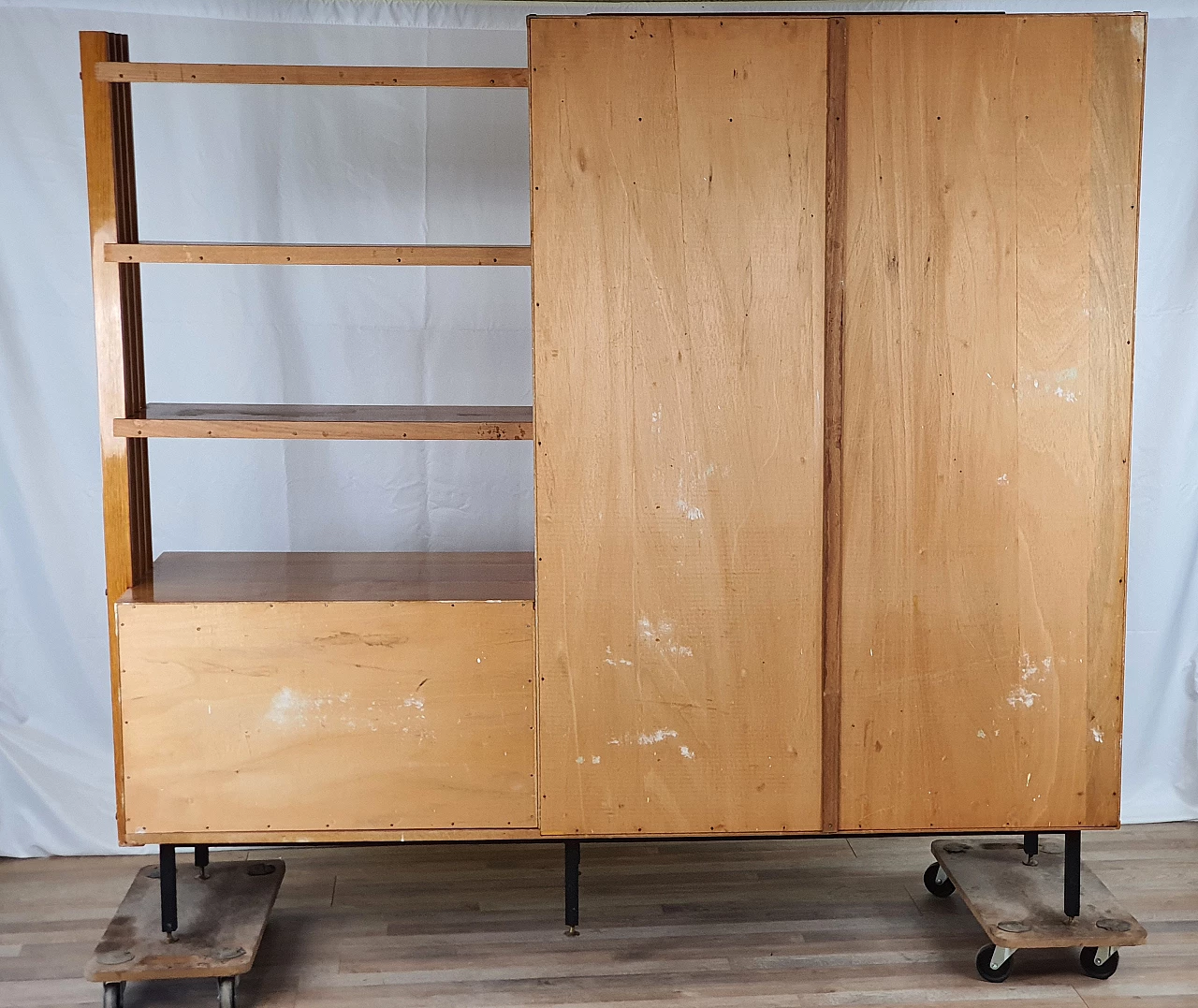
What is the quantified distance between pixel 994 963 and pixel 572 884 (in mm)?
933

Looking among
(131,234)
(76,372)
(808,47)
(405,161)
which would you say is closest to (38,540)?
(76,372)

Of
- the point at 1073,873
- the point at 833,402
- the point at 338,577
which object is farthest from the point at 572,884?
the point at 833,402

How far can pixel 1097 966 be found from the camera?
8.86ft

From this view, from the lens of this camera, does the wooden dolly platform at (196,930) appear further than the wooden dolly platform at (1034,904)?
No

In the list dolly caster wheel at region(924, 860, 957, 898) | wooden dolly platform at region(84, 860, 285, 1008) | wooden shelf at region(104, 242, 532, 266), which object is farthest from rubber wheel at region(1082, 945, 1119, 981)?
wooden shelf at region(104, 242, 532, 266)

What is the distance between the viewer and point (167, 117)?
3.17 metres

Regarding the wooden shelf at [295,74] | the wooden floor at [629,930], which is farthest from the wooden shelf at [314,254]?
the wooden floor at [629,930]

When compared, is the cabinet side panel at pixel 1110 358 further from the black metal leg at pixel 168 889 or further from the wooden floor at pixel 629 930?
the black metal leg at pixel 168 889

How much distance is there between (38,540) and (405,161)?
1386 mm

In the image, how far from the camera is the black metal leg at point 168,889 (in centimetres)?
261

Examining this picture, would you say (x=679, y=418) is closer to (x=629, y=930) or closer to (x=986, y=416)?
(x=986, y=416)

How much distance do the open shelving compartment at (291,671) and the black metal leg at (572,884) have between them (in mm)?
156

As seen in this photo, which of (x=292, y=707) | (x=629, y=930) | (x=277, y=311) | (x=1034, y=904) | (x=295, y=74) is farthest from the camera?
(x=277, y=311)

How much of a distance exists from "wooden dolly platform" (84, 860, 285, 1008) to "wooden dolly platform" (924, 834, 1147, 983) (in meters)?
1.59
